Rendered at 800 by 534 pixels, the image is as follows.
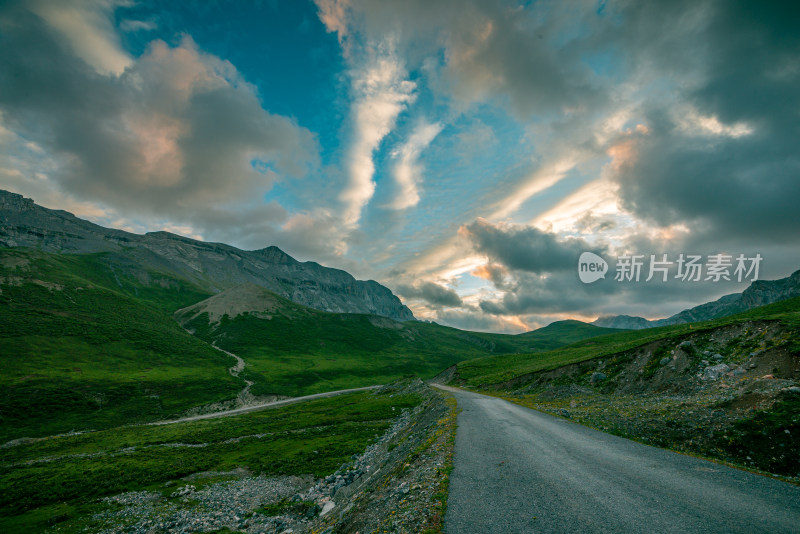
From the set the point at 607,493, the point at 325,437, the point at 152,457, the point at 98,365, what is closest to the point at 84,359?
the point at 98,365

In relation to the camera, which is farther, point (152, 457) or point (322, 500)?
point (152, 457)

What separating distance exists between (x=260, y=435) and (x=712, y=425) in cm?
6393

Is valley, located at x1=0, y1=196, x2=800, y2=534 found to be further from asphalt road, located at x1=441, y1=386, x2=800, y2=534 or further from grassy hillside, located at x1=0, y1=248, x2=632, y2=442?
asphalt road, located at x1=441, y1=386, x2=800, y2=534

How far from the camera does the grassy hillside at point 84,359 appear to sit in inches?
3039

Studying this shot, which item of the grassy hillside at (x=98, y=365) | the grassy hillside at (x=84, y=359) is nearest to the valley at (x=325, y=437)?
the grassy hillside at (x=84, y=359)

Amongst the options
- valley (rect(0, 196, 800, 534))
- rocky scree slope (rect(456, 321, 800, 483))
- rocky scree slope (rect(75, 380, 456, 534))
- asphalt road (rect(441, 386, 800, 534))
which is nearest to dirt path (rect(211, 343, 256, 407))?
valley (rect(0, 196, 800, 534))

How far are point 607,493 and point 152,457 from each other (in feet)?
195

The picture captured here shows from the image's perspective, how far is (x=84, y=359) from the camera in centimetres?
11262

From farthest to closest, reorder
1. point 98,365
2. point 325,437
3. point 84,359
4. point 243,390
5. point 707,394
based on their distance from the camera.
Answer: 1. point 243,390
2. point 84,359
3. point 98,365
4. point 325,437
5. point 707,394

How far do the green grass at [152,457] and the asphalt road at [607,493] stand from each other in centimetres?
2570

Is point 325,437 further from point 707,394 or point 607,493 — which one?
point 707,394

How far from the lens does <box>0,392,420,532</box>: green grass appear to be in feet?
105

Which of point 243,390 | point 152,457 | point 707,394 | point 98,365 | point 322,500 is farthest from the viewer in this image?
point 243,390

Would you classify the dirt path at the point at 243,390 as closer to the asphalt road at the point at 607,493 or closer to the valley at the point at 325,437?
the valley at the point at 325,437
